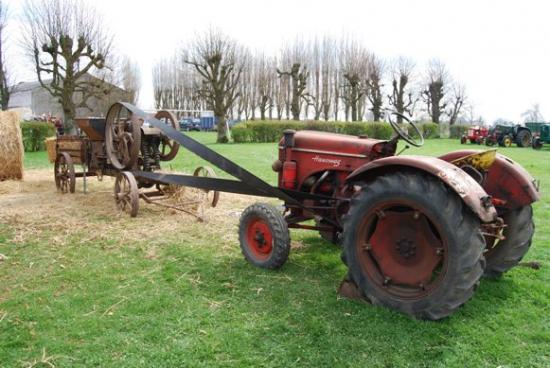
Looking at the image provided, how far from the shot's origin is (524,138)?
80.2 ft

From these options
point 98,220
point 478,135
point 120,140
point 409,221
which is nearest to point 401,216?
point 409,221

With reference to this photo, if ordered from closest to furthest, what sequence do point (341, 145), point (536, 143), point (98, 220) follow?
point (341, 145) < point (98, 220) < point (536, 143)

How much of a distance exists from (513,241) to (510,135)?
23.9 metres

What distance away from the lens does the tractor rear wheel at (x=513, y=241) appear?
3.66 metres

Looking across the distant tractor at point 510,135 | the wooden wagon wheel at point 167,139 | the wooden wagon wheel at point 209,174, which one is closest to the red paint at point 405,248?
the wooden wagon wheel at point 209,174

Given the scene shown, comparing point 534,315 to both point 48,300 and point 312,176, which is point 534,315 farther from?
point 48,300

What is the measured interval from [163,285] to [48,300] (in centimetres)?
87

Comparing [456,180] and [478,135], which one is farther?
[478,135]

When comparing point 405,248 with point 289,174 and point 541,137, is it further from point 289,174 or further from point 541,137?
point 541,137

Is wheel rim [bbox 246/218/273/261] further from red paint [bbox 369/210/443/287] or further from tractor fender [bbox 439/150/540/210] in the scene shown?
tractor fender [bbox 439/150/540/210]

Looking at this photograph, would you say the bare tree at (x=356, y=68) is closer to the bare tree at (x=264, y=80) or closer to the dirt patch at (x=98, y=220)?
the bare tree at (x=264, y=80)

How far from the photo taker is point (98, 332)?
9.75ft

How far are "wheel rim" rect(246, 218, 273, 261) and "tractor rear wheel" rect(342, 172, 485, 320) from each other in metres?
1.02

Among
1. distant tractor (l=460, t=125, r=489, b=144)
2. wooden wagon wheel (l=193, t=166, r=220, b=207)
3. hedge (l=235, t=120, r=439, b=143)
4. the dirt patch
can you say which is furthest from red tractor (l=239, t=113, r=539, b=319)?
distant tractor (l=460, t=125, r=489, b=144)
